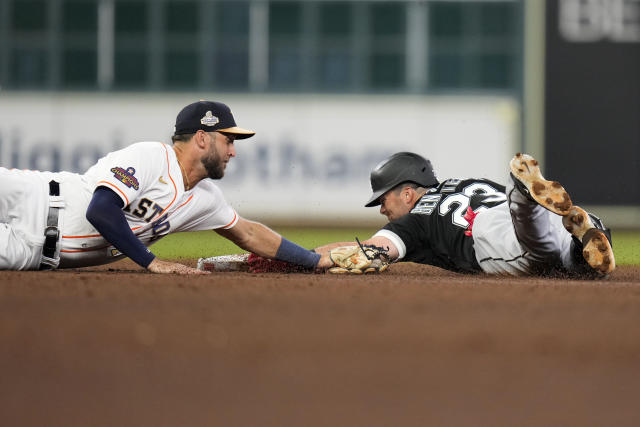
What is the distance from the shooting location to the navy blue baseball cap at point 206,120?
431 centimetres

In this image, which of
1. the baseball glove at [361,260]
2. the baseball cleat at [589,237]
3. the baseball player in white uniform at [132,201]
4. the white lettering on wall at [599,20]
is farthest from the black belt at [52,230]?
the white lettering on wall at [599,20]

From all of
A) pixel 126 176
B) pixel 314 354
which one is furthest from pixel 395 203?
pixel 314 354

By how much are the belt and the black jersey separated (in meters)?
1.71

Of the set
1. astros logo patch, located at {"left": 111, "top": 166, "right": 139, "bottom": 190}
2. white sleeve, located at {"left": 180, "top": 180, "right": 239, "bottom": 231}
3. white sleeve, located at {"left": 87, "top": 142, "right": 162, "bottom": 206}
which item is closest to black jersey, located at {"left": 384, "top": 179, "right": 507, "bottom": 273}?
white sleeve, located at {"left": 180, "top": 180, "right": 239, "bottom": 231}

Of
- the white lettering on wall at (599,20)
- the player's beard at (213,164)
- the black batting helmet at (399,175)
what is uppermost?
the white lettering on wall at (599,20)

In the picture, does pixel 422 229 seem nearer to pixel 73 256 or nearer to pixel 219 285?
pixel 219 285

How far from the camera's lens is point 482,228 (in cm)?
444

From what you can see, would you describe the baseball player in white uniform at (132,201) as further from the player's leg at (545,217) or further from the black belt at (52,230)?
the player's leg at (545,217)

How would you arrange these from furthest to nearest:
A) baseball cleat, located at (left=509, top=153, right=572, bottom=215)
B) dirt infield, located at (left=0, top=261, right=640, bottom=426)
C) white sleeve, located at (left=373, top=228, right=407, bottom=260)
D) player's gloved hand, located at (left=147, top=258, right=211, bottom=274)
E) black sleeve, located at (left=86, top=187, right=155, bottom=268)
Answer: white sleeve, located at (left=373, top=228, right=407, bottom=260) < player's gloved hand, located at (left=147, top=258, right=211, bottom=274) < black sleeve, located at (left=86, top=187, right=155, bottom=268) < baseball cleat, located at (left=509, top=153, right=572, bottom=215) < dirt infield, located at (left=0, top=261, right=640, bottom=426)

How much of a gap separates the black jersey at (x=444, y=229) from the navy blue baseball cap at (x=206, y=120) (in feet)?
3.34

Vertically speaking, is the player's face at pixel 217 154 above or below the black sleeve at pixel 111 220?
above

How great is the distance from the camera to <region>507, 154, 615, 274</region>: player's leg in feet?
12.5

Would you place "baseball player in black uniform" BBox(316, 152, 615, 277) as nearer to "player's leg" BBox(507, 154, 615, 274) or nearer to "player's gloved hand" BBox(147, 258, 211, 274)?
"player's leg" BBox(507, 154, 615, 274)

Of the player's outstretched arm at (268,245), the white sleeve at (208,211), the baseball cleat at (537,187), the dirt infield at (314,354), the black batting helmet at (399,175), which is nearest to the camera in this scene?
the dirt infield at (314,354)
